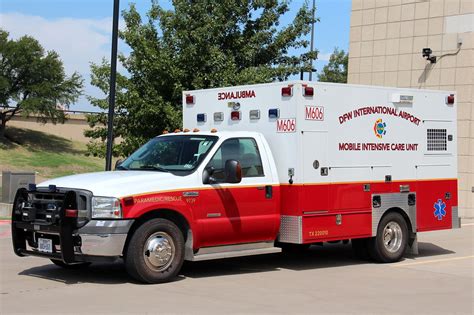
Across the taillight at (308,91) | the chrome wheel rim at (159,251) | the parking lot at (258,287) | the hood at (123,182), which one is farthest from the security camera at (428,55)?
the chrome wheel rim at (159,251)

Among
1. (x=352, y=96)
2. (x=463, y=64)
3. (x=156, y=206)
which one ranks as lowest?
(x=156, y=206)

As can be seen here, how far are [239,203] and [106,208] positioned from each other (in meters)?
1.98

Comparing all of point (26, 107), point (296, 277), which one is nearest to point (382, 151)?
point (296, 277)

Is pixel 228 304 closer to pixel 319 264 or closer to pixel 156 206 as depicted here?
pixel 156 206

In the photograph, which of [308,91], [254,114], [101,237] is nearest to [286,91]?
[308,91]

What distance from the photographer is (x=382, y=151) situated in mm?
11500

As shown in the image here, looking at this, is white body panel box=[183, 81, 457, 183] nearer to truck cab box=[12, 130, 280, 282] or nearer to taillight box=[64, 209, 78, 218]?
truck cab box=[12, 130, 280, 282]

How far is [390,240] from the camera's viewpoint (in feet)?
38.5

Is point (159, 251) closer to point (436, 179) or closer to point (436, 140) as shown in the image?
point (436, 179)

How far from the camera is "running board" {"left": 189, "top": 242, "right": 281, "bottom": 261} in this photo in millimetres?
9716

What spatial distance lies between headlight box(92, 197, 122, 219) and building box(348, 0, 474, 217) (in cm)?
1404

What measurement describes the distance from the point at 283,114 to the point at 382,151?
6.53 ft

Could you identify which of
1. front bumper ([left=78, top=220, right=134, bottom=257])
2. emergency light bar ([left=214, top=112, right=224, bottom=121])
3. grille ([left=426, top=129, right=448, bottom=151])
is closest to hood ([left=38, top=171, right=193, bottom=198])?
front bumper ([left=78, top=220, right=134, bottom=257])

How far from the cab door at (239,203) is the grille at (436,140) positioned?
11.2ft
